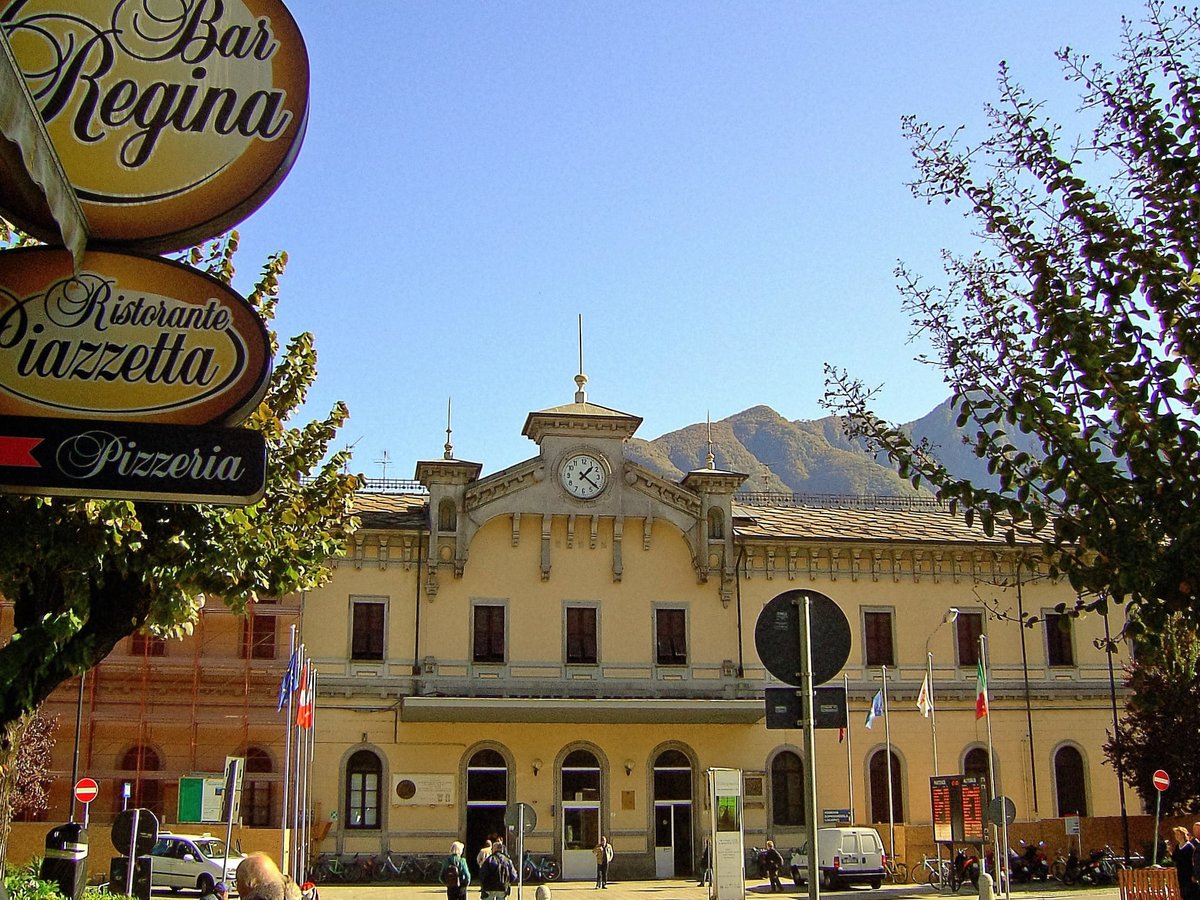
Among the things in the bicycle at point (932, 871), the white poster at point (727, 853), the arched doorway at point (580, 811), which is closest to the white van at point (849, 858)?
the bicycle at point (932, 871)

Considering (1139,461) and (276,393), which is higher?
(276,393)

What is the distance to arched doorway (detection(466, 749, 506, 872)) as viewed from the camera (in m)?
34.4

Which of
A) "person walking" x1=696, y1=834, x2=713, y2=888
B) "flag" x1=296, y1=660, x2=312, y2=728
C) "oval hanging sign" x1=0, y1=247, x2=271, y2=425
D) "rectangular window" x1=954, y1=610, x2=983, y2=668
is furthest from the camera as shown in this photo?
"rectangular window" x1=954, y1=610, x2=983, y2=668

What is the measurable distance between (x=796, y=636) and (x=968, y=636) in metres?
31.3

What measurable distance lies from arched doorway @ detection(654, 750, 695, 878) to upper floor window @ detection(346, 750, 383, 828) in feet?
24.4

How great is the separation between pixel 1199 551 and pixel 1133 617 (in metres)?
0.79

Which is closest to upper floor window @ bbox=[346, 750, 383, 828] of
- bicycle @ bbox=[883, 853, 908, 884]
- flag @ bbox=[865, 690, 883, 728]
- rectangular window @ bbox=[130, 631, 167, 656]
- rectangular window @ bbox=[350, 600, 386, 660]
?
rectangular window @ bbox=[350, 600, 386, 660]

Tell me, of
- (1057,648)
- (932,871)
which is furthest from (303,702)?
(1057,648)

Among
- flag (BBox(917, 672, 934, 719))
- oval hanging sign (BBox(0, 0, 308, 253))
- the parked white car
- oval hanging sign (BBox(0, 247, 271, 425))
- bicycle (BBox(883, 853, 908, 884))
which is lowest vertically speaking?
bicycle (BBox(883, 853, 908, 884))

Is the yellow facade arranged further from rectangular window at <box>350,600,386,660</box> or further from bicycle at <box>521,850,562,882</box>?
bicycle at <box>521,850,562,882</box>

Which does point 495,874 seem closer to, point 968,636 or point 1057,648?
point 968,636

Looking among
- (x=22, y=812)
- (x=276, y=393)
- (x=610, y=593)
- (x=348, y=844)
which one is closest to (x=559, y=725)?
(x=610, y=593)

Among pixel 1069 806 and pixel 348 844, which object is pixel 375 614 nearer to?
pixel 348 844

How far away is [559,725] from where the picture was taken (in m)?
35.1
